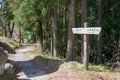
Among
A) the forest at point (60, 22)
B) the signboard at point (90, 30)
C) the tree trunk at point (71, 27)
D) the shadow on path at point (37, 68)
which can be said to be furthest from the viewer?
the forest at point (60, 22)

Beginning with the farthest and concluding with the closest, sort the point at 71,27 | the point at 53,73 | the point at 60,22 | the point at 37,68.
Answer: the point at 60,22 → the point at 71,27 → the point at 37,68 → the point at 53,73

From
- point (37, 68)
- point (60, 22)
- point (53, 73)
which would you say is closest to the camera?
point (53, 73)

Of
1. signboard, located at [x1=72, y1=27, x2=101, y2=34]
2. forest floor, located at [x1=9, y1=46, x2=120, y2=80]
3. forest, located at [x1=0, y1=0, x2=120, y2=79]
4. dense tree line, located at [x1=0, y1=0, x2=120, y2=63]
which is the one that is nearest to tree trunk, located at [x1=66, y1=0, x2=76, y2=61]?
forest floor, located at [x1=9, y1=46, x2=120, y2=80]

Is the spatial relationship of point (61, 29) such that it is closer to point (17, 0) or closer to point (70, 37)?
point (17, 0)

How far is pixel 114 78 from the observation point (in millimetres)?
9719

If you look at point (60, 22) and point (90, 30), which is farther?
point (60, 22)

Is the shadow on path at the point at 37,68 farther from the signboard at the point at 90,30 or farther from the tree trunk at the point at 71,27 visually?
the signboard at the point at 90,30

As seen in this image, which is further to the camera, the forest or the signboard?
the forest

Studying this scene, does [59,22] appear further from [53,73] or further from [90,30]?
[90,30]

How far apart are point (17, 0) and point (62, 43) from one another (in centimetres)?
657

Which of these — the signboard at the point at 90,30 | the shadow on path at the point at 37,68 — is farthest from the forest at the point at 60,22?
the signboard at the point at 90,30

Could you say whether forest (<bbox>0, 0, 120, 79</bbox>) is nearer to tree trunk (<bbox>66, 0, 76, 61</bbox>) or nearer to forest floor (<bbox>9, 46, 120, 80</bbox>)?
tree trunk (<bbox>66, 0, 76, 61</bbox>)

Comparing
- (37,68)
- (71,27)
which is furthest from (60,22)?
(37,68)

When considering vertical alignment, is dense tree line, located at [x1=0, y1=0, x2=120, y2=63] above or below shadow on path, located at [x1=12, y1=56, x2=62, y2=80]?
above
